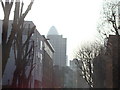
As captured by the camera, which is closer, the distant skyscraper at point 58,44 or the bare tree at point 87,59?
the bare tree at point 87,59

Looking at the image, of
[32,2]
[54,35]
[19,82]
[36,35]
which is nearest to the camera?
[32,2]

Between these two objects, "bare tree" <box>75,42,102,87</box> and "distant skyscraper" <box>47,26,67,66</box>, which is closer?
"bare tree" <box>75,42,102,87</box>

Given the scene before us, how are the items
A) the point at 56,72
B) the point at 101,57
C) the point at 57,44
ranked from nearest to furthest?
the point at 101,57 → the point at 56,72 → the point at 57,44

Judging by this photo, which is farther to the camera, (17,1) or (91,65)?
(91,65)

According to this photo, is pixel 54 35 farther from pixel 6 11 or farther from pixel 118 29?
pixel 6 11

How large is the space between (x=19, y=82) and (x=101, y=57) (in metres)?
36.8

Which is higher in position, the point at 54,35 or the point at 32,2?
the point at 54,35

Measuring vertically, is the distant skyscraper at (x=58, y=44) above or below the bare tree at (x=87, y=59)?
above

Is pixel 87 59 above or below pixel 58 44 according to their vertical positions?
below

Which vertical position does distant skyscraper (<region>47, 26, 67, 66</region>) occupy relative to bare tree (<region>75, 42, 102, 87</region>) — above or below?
above

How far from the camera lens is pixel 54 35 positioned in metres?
151

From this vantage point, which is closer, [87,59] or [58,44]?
[87,59]

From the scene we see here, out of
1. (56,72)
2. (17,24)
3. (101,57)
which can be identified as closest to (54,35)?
(56,72)

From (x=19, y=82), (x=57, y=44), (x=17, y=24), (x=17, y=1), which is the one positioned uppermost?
(x=57, y=44)
